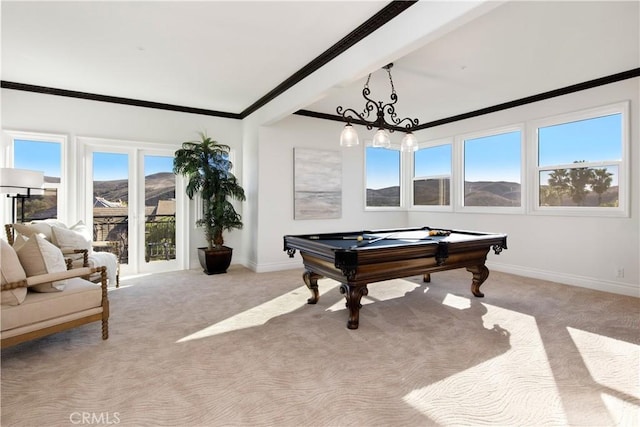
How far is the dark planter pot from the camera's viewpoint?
5121mm

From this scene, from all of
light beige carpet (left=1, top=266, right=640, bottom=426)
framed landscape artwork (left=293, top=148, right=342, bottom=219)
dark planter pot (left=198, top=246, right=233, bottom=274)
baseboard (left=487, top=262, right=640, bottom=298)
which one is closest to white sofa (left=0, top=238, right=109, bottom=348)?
light beige carpet (left=1, top=266, right=640, bottom=426)

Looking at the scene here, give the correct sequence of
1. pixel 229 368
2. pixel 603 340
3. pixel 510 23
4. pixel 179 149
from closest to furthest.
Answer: pixel 229 368 < pixel 603 340 < pixel 510 23 < pixel 179 149

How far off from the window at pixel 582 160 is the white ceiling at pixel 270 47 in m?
0.57

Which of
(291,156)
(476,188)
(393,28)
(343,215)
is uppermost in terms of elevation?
(393,28)

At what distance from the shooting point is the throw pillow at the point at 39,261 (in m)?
2.40

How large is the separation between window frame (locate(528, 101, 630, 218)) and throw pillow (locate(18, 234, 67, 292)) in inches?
233

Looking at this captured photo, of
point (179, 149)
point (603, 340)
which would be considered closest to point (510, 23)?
point (603, 340)

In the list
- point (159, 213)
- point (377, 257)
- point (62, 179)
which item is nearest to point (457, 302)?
point (377, 257)

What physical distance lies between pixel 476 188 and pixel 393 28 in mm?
3982

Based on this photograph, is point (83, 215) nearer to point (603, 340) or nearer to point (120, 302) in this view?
point (120, 302)

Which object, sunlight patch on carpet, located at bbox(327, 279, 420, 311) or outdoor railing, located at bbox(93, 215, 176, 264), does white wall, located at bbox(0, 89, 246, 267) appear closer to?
outdoor railing, located at bbox(93, 215, 176, 264)

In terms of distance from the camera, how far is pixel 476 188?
5.88m

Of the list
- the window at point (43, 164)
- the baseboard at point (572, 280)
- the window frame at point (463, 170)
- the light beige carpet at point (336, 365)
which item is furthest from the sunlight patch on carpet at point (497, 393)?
the window at point (43, 164)

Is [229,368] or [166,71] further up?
[166,71]
